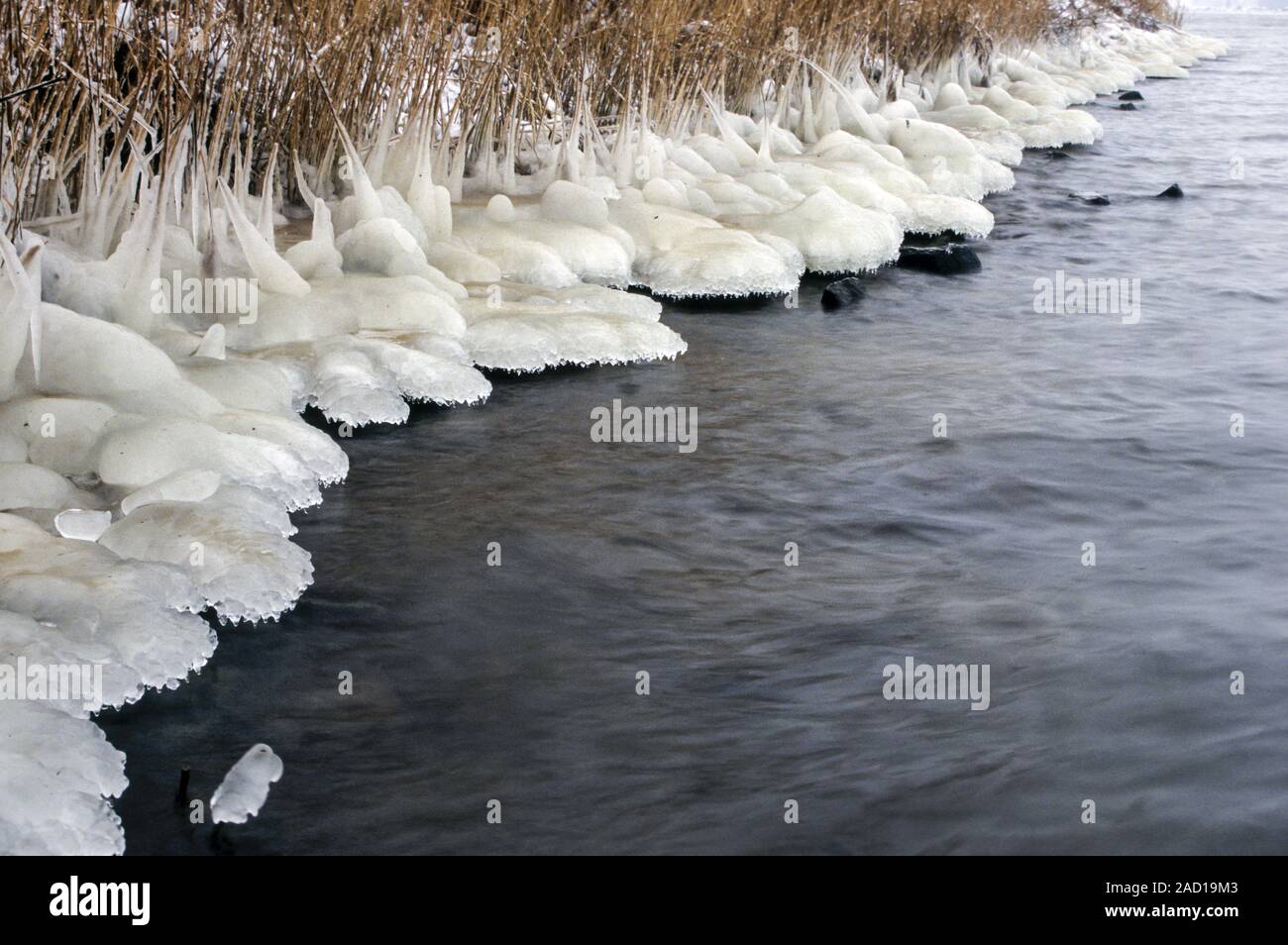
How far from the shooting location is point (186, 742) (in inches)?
137

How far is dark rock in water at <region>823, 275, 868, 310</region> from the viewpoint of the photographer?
767 cm

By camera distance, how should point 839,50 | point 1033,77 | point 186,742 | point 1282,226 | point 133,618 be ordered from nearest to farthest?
point 186,742, point 133,618, point 1282,226, point 839,50, point 1033,77

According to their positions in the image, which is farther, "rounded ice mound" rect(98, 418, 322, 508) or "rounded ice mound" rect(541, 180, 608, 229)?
"rounded ice mound" rect(541, 180, 608, 229)

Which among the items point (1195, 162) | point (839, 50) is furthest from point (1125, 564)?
point (1195, 162)

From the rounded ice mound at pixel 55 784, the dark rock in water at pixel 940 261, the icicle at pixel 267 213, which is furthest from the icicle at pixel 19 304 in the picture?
the dark rock in water at pixel 940 261

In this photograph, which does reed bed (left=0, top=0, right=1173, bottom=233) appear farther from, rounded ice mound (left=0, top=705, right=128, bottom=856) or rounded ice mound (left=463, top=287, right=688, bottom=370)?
rounded ice mound (left=0, top=705, right=128, bottom=856)

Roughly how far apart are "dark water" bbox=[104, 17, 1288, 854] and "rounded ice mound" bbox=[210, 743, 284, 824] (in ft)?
0.16

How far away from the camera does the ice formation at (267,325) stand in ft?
12.2

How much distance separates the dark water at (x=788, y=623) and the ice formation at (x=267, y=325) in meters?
0.17

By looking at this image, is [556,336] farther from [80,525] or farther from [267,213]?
[80,525]

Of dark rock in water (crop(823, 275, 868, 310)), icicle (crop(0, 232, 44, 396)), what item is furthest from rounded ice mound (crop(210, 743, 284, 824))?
dark rock in water (crop(823, 275, 868, 310))

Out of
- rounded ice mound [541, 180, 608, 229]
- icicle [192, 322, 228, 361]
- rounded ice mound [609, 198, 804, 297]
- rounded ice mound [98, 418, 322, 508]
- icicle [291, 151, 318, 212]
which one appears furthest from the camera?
rounded ice mound [541, 180, 608, 229]
